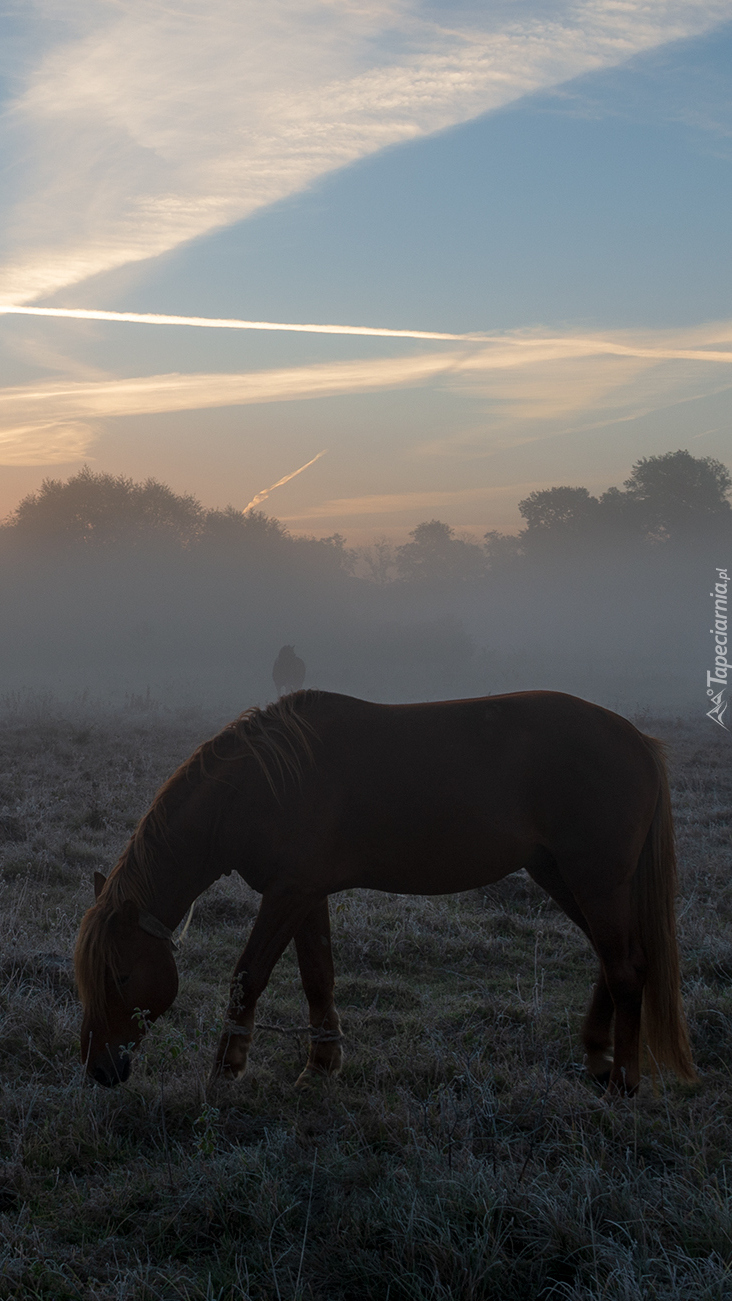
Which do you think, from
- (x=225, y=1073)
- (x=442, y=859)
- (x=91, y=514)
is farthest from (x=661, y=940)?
(x=91, y=514)

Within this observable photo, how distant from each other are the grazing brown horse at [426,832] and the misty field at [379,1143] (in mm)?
373

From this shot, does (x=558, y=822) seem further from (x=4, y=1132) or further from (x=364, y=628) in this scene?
(x=364, y=628)

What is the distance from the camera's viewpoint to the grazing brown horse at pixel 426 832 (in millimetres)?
3943

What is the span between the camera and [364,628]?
5341cm

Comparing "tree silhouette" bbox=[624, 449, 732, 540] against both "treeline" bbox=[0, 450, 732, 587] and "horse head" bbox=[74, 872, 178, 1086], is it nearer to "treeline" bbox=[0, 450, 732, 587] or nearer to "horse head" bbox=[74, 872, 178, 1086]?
"treeline" bbox=[0, 450, 732, 587]

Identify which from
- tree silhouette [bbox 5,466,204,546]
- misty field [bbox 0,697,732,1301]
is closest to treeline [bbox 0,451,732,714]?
tree silhouette [bbox 5,466,204,546]

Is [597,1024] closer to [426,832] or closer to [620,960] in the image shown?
[620,960]

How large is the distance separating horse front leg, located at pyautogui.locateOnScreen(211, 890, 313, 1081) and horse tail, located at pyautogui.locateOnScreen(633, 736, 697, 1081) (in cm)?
178

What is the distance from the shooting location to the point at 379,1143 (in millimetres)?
3332

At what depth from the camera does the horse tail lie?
4.01m

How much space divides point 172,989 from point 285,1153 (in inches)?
36.1

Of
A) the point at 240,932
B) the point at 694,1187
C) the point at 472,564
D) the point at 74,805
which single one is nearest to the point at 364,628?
the point at 472,564

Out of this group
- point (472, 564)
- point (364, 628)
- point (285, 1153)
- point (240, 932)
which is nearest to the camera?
point (285, 1153)

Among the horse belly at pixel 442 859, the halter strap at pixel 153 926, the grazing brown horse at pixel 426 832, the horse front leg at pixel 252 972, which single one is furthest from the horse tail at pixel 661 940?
the halter strap at pixel 153 926
